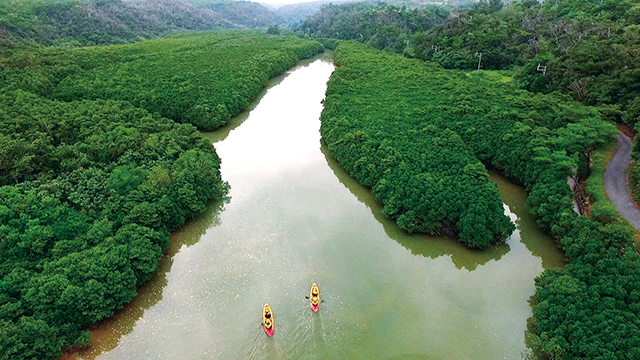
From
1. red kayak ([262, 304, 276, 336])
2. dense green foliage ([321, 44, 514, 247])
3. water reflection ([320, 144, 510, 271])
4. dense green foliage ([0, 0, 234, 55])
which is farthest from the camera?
dense green foliage ([0, 0, 234, 55])

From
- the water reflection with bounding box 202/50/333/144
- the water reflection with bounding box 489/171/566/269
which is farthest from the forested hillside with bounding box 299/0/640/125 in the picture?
the water reflection with bounding box 202/50/333/144

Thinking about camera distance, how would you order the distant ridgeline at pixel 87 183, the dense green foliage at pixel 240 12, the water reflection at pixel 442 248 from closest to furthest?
the distant ridgeline at pixel 87 183 < the water reflection at pixel 442 248 < the dense green foliage at pixel 240 12

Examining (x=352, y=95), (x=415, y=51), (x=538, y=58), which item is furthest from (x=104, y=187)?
(x=415, y=51)

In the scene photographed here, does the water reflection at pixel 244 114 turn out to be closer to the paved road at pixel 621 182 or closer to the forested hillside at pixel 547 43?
the forested hillside at pixel 547 43

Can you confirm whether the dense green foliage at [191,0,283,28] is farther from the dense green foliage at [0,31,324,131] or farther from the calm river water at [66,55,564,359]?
the calm river water at [66,55,564,359]

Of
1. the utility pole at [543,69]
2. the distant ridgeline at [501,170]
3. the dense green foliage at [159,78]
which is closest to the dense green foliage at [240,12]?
the dense green foliage at [159,78]
